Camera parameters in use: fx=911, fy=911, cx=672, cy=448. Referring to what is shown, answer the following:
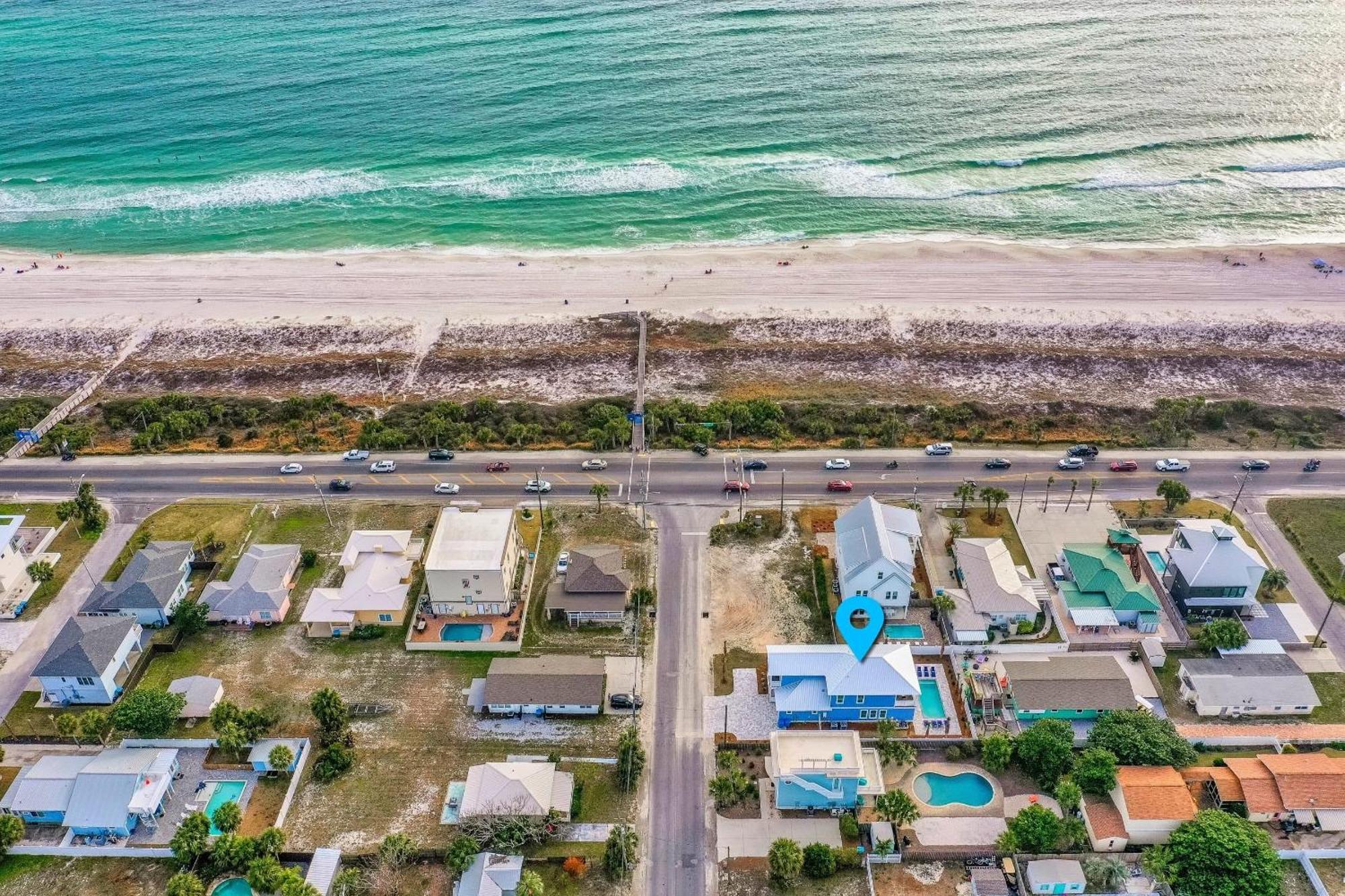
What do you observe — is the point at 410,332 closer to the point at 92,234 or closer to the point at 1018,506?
the point at 92,234

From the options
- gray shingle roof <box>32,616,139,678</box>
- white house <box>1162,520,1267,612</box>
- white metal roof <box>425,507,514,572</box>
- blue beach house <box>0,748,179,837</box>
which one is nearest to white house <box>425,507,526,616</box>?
white metal roof <box>425,507,514,572</box>

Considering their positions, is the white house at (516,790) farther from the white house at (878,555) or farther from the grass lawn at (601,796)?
the white house at (878,555)

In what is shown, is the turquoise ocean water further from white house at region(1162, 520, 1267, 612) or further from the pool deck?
the pool deck

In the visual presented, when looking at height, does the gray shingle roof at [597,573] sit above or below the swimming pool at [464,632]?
above

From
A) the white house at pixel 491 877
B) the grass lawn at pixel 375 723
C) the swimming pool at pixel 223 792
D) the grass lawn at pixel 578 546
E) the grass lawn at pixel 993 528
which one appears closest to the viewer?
the white house at pixel 491 877

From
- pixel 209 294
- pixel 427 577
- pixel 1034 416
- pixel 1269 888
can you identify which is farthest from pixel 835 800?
pixel 209 294

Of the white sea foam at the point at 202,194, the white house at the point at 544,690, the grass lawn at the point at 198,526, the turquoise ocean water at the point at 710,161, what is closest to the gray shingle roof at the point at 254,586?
the grass lawn at the point at 198,526
